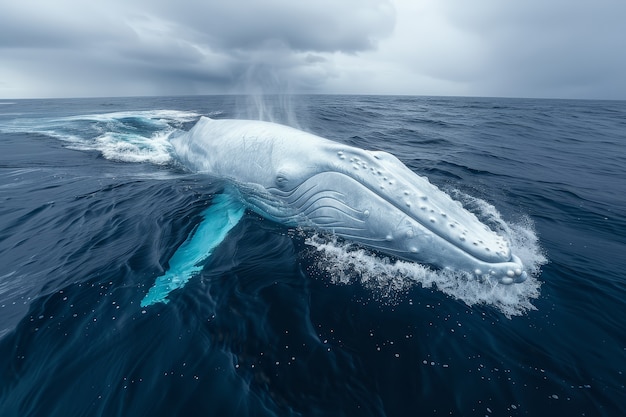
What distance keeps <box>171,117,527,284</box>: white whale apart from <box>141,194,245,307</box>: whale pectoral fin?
2.03 feet

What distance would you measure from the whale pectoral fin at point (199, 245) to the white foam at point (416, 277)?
216 centimetres

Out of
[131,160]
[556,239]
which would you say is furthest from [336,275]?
[131,160]

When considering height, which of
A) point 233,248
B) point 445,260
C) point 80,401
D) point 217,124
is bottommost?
point 80,401

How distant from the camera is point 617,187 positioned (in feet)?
34.2

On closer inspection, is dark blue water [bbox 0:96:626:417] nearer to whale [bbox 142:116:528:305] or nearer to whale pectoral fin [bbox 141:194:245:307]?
whale pectoral fin [bbox 141:194:245:307]

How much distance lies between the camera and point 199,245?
20.9 feet

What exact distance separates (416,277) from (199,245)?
4.45 meters

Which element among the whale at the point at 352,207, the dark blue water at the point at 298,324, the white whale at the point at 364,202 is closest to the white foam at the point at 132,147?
the dark blue water at the point at 298,324

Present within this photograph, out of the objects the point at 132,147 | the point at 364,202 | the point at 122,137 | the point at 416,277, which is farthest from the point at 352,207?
the point at 122,137

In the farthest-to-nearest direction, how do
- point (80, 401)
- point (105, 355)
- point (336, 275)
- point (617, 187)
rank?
point (617, 187) < point (336, 275) < point (105, 355) < point (80, 401)

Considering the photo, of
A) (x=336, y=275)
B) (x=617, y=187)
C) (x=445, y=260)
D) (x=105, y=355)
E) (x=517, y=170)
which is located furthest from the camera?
Answer: (x=517, y=170)

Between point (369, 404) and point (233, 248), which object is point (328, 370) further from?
point (233, 248)

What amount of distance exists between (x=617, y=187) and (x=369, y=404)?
501 inches

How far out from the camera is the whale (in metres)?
4.91
